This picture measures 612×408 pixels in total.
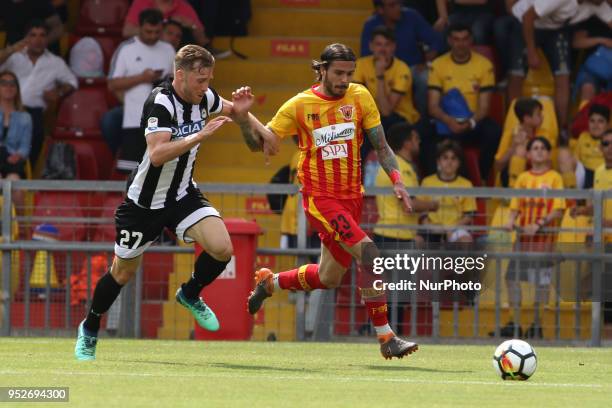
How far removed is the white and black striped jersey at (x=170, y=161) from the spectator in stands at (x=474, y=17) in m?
7.65

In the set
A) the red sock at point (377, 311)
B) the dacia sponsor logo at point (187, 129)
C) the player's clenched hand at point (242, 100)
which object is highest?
the player's clenched hand at point (242, 100)

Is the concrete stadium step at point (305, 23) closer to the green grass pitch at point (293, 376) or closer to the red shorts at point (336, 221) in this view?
the green grass pitch at point (293, 376)

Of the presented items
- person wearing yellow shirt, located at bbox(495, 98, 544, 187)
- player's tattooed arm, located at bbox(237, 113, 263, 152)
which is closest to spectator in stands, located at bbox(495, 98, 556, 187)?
person wearing yellow shirt, located at bbox(495, 98, 544, 187)

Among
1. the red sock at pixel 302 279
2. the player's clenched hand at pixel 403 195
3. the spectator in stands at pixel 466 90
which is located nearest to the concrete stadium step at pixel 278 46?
the spectator in stands at pixel 466 90

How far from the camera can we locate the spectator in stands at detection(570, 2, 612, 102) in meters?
18.3

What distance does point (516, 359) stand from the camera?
33.9 feet

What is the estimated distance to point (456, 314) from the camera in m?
14.9

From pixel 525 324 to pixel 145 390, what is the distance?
6.28m

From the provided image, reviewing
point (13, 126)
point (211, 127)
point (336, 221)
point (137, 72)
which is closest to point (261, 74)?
point (137, 72)

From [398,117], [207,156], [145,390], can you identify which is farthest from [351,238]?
[207,156]

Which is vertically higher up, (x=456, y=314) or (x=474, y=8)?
(x=474, y=8)

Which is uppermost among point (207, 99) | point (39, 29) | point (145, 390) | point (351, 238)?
point (39, 29)

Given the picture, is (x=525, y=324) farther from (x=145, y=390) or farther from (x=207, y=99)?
(x=145, y=390)

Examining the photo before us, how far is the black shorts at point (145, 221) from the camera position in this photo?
11.6 metres
